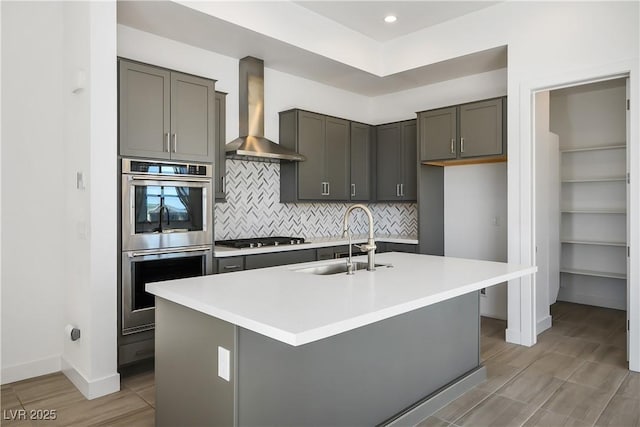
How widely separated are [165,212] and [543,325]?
3774 mm

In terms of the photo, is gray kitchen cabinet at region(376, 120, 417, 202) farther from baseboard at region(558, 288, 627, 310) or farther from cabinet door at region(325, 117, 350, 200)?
baseboard at region(558, 288, 627, 310)

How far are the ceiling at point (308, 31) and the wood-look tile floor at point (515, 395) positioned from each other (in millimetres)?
2804

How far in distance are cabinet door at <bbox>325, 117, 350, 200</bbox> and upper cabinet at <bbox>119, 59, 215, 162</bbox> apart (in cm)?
173

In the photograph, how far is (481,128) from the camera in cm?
438

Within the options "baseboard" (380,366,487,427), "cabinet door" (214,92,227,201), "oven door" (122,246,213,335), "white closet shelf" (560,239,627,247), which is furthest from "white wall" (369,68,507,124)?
"oven door" (122,246,213,335)

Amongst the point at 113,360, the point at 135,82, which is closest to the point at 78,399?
the point at 113,360

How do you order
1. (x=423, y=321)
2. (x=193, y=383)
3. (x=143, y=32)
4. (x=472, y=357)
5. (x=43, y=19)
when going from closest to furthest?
(x=193, y=383)
(x=423, y=321)
(x=472, y=357)
(x=43, y=19)
(x=143, y=32)

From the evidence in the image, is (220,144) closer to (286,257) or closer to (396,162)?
(286,257)

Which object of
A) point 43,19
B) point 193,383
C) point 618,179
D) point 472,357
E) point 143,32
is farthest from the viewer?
point 618,179

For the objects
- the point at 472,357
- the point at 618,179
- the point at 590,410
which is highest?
the point at 618,179

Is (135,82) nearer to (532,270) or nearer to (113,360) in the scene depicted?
(113,360)

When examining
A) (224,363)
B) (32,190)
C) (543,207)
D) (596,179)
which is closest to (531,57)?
→ (543,207)

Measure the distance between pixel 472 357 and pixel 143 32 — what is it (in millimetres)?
3757

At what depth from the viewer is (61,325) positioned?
335cm
